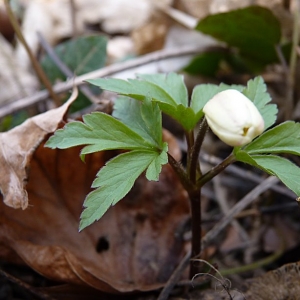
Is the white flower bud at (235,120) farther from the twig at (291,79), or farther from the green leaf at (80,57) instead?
the green leaf at (80,57)

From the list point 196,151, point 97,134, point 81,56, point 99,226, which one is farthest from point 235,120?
point 81,56

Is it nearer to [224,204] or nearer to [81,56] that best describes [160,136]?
[224,204]

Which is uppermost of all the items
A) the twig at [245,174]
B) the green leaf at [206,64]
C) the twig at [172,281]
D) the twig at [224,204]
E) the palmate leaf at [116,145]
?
the palmate leaf at [116,145]

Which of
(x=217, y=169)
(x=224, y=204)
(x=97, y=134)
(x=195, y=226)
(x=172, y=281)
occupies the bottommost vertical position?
(x=224, y=204)

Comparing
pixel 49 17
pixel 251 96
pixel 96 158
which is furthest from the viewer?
pixel 49 17

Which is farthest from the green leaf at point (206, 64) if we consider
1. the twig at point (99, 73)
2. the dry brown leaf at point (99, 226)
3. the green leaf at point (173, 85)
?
the green leaf at point (173, 85)

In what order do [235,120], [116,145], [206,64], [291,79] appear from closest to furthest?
1. [235,120]
2. [116,145]
3. [291,79]
4. [206,64]

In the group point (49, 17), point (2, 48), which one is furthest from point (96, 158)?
point (49, 17)

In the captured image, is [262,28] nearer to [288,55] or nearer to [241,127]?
[288,55]
